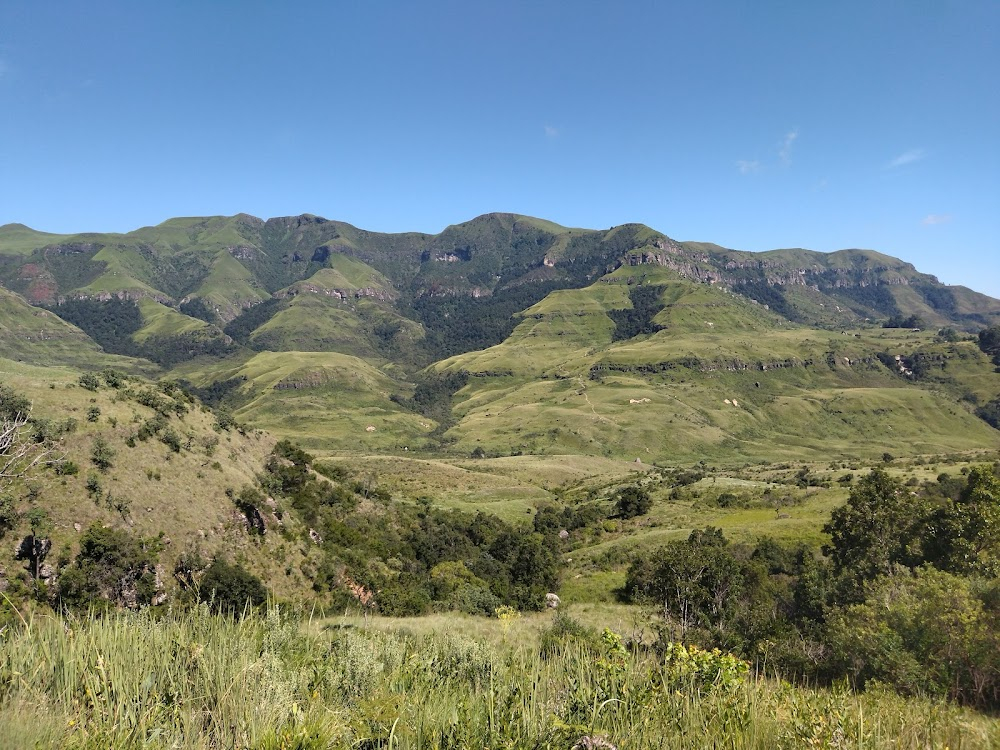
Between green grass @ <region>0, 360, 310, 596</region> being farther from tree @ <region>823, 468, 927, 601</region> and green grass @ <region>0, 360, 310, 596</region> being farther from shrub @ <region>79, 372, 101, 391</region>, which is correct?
tree @ <region>823, 468, 927, 601</region>

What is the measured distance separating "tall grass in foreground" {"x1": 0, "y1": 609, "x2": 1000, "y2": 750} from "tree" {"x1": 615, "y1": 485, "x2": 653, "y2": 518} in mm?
79729

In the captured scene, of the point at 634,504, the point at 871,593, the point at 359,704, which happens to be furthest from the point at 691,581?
the point at 634,504

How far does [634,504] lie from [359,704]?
8410cm

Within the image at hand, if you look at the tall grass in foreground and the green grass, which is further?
the green grass

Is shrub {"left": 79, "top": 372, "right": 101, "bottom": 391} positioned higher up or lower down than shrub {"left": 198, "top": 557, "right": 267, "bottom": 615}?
higher up

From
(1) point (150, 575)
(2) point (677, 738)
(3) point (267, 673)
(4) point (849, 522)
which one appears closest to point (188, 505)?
(1) point (150, 575)

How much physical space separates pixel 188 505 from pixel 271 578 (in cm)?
880

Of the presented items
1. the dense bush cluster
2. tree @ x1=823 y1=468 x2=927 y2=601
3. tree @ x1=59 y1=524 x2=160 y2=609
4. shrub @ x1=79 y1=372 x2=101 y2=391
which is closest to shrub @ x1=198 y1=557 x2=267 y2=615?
tree @ x1=59 y1=524 x2=160 y2=609

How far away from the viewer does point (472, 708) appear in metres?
5.11

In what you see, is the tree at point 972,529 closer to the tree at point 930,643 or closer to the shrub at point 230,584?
the tree at point 930,643

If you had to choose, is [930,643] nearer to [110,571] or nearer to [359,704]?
[359,704]

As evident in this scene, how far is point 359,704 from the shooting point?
507 centimetres

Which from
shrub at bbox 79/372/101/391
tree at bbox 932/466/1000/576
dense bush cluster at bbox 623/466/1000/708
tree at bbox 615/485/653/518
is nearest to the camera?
dense bush cluster at bbox 623/466/1000/708

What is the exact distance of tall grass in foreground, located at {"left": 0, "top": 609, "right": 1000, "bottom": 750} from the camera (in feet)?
14.0
